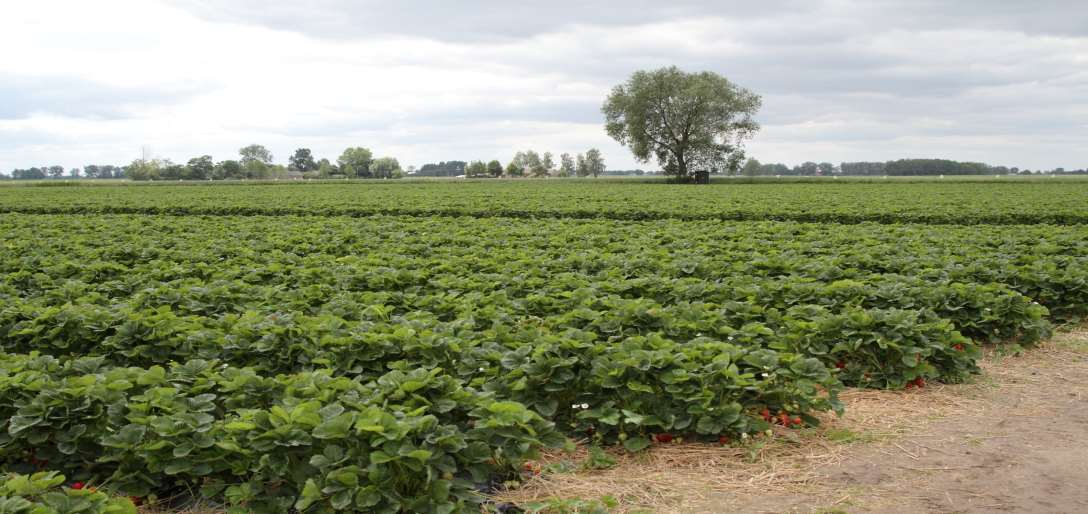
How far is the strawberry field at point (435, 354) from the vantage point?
167 inches

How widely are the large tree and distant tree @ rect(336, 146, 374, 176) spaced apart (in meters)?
86.6

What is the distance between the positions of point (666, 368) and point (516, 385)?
3.56 feet

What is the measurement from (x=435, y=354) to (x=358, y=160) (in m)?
162

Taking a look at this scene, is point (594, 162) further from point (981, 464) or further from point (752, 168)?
point (981, 464)

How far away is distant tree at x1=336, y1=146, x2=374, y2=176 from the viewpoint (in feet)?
515

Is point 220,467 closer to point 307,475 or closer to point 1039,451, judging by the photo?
point 307,475

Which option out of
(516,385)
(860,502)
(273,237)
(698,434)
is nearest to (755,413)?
(698,434)

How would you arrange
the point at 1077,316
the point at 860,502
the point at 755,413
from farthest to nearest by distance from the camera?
1. the point at 1077,316
2. the point at 755,413
3. the point at 860,502

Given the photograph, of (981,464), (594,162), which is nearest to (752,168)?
(594,162)

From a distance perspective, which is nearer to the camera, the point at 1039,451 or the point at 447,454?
the point at 447,454

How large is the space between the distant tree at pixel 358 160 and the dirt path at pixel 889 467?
512ft

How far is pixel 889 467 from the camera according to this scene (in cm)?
495

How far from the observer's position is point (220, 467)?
4309 millimetres

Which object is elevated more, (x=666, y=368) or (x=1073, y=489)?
(x=666, y=368)
